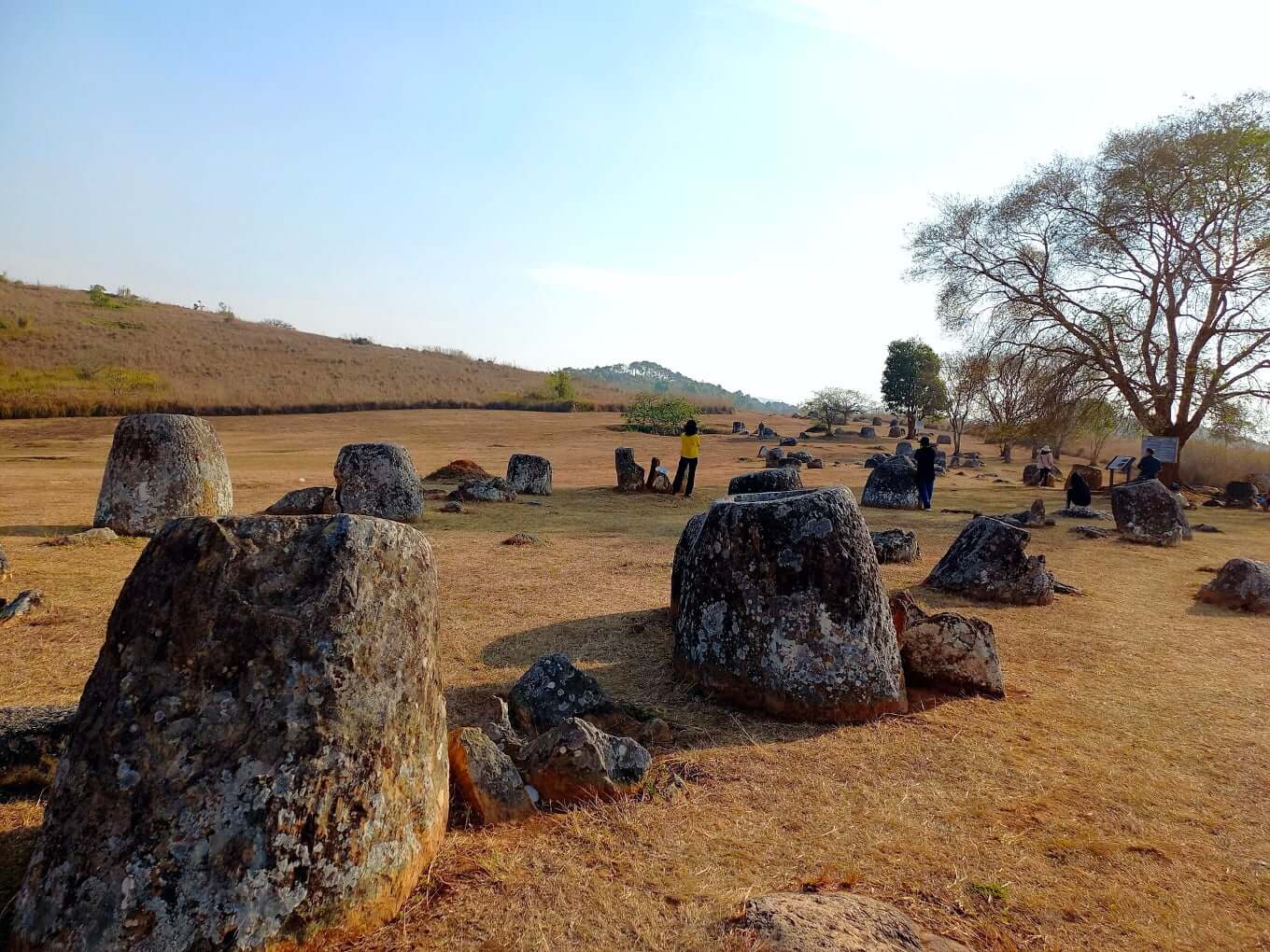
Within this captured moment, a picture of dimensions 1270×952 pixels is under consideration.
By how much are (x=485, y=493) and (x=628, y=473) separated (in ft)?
13.5

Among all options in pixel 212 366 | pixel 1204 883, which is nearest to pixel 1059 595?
pixel 1204 883

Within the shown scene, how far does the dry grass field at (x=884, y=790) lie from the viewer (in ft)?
9.61

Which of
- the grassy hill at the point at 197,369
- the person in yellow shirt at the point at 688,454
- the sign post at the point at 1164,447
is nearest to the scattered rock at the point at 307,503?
the person in yellow shirt at the point at 688,454

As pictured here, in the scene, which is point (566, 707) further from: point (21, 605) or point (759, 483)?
point (759, 483)

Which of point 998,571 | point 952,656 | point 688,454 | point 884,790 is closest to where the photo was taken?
point 884,790

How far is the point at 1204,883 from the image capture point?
3322 millimetres

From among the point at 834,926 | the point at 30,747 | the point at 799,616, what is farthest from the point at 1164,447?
the point at 30,747

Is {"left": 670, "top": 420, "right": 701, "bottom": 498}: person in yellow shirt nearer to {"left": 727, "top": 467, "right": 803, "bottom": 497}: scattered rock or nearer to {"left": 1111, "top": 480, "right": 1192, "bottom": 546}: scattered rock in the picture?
{"left": 727, "top": 467, "right": 803, "bottom": 497}: scattered rock

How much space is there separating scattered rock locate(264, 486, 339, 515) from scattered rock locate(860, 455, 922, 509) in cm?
1144

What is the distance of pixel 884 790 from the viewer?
4.02 metres

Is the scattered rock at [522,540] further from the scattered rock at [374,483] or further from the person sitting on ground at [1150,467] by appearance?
the person sitting on ground at [1150,467]

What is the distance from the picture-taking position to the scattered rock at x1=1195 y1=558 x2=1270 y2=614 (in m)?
8.62

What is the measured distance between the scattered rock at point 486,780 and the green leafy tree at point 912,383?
49.2 meters

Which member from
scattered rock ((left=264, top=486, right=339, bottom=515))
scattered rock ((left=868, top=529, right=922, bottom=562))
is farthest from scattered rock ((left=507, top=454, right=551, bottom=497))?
scattered rock ((left=868, top=529, right=922, bottom=562))
